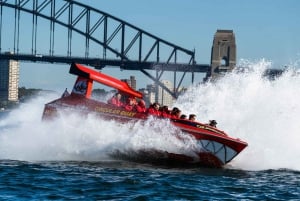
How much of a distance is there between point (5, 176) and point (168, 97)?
263ft

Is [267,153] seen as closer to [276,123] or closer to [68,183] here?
[276,123]

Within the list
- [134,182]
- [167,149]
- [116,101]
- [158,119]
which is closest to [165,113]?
[158,119]

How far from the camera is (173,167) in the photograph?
2133 cm

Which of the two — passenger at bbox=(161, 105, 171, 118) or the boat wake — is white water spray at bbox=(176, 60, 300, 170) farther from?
passenger at bbox=(161, 105, 171, 118)

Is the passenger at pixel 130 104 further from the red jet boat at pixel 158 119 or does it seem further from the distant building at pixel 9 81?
the distant building at pixel 9 81

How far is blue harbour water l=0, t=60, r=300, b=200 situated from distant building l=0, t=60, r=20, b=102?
112 metres

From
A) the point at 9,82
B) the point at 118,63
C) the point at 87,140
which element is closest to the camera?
the point at 87,140

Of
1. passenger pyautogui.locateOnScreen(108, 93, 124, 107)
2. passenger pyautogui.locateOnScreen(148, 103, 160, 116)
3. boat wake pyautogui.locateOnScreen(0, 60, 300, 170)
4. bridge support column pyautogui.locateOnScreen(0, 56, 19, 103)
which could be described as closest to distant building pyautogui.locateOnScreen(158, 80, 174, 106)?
bridge support column pyautogui.locateOnScreen(0, 56, 19, 103)

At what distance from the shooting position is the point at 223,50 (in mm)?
97438

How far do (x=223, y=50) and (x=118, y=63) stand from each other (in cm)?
1474

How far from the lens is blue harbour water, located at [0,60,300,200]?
16.4 metres

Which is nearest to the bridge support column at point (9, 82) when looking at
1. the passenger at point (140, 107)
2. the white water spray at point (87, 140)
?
the white water spray at point (87, 140)

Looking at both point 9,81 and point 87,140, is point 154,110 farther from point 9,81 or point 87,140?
point 9,81

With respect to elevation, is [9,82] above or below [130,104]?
above
